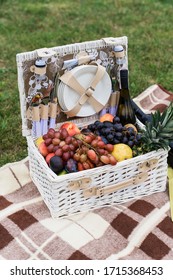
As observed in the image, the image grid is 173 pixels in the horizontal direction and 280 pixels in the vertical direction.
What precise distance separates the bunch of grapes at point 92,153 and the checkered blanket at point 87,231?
0.83 feet

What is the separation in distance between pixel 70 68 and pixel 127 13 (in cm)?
252

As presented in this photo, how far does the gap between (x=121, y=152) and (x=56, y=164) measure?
30 cm

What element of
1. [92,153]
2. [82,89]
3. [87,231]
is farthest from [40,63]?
[87,231]

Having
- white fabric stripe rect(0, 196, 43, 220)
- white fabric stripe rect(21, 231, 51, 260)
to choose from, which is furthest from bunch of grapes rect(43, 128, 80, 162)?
white fabric stripe rect(21, 231, 51, 260)

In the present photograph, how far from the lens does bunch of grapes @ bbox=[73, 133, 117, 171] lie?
6.78 ft

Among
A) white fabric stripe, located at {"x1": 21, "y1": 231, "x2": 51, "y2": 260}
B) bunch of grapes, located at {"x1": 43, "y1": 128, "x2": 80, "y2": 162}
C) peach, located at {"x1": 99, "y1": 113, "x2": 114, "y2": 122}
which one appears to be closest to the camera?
white fabric stripe, located at {"x1": 21, "y1": 231, "x2": 51, "y2": 260}

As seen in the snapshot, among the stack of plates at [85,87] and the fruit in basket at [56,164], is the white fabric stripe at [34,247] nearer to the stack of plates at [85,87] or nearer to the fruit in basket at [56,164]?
the fruit in basket at [56,164]

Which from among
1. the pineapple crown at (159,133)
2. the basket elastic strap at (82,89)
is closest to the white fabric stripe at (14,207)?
the basket elastic strap at (82,89)

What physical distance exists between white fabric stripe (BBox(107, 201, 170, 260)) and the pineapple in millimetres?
293

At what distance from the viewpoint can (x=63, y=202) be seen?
210cm

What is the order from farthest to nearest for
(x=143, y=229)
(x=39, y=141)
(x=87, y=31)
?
(x=87, y=31)
(x=39, y=141)
(x=143, y=229)

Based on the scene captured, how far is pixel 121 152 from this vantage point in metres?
2.13

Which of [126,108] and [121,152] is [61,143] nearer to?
[121,152]

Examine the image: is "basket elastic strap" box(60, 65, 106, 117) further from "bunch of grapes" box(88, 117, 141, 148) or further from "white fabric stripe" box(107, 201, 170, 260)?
"white fabric stripe" box(107, 201, 170, 260)
